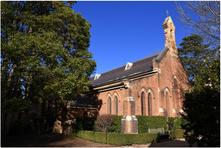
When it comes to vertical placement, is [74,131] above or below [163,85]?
below

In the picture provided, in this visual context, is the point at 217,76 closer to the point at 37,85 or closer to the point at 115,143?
the point at 115,143

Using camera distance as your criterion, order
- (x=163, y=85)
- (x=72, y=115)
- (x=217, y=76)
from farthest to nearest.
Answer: (x=163, y=85)
(x=72, y=115)
(x=217, y=76)

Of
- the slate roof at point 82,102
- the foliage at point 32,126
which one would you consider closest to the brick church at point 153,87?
the slate roof at point 82,102

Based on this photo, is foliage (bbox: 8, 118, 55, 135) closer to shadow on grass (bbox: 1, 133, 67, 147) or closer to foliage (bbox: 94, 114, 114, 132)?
shadow on grass (bbox: 1, 133, 67, 147)

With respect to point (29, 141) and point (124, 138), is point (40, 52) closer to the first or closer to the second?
point (29, 141)

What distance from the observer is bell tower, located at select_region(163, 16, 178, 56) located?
2525cm

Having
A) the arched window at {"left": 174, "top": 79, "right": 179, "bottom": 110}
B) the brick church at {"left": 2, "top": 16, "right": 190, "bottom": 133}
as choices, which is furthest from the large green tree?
the arched window at {"left": 174, "top": 79, "right": 179, "bottom": 110}

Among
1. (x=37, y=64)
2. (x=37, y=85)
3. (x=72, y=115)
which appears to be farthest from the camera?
(x=72, y=115)

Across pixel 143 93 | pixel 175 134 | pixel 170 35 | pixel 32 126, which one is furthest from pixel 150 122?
pixel 32 126

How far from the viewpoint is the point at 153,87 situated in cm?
2080

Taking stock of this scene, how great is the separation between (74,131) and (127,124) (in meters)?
5.50

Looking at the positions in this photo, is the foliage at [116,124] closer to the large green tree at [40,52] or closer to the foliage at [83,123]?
the foliage at [83,123]

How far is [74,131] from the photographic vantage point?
58.8 ft

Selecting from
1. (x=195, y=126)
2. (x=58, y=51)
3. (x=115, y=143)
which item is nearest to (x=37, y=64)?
(x=58, y=51)
